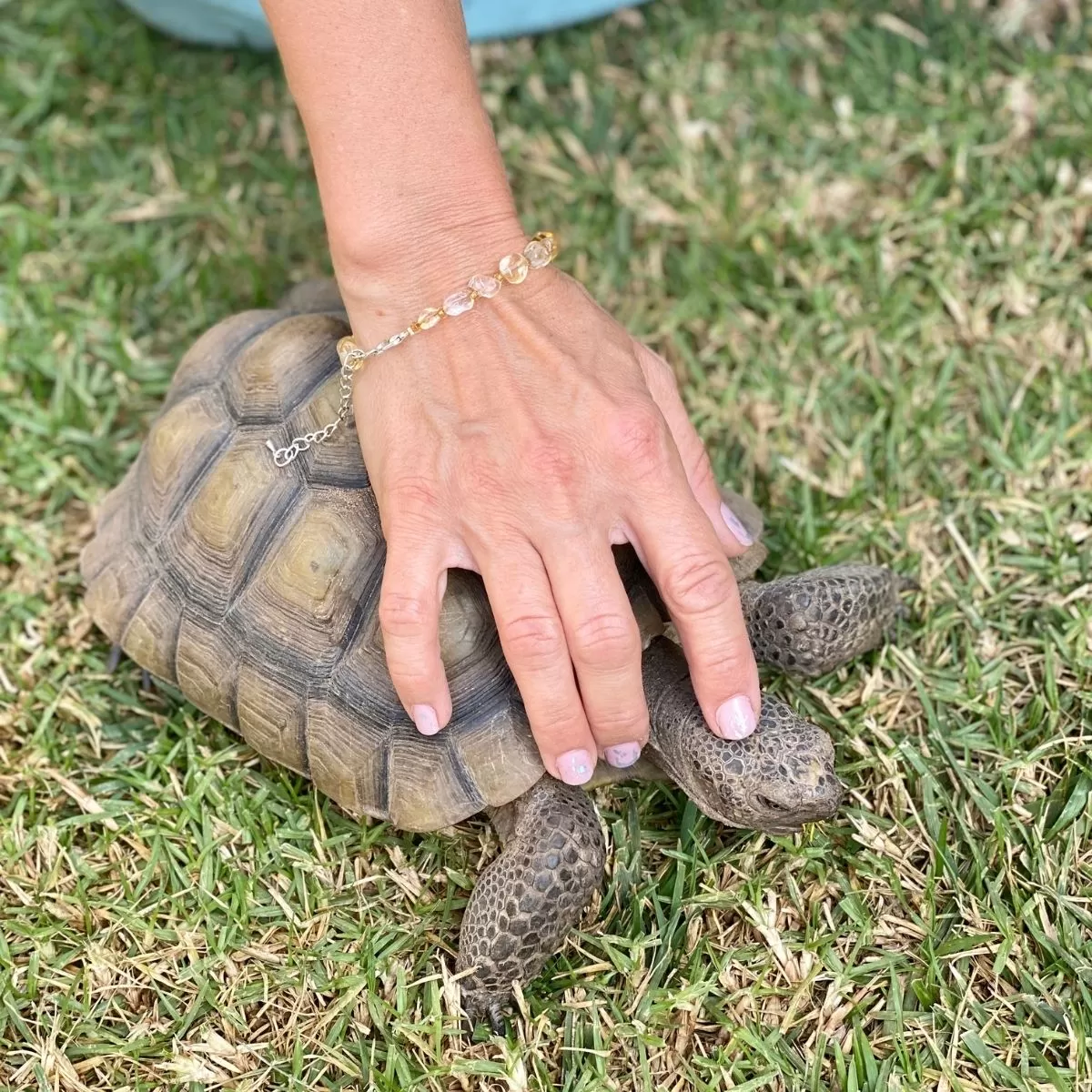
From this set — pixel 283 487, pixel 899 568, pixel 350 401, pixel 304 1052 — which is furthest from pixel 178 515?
pixel 899 568

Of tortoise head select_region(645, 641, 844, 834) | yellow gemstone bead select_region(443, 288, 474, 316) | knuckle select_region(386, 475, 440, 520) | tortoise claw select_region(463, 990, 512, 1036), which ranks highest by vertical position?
yellow gemstone bead select_region(443, 288, 474, 316)

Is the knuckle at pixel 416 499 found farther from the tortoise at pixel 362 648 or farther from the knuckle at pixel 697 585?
the knuckle at pixel 697 585

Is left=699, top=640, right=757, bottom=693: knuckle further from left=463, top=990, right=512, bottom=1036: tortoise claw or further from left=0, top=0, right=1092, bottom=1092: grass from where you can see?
left=463, top=990, right=512, bottom=1036: tortoise claw

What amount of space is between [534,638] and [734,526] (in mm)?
539

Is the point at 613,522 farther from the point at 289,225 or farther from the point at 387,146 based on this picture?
the point at 289,225

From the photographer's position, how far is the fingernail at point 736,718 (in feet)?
6.97

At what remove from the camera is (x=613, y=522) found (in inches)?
81.1

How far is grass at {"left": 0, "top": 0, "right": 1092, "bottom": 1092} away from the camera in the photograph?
2125mm

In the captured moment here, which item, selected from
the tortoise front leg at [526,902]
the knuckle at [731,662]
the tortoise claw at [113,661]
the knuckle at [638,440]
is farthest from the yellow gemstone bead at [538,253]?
the tortoise claw at [113,661]

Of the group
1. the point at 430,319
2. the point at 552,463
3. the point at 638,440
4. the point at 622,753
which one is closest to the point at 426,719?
the point at 622,753

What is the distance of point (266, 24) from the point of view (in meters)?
3.54

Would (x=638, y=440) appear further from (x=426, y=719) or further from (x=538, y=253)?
(x=426, y=719)

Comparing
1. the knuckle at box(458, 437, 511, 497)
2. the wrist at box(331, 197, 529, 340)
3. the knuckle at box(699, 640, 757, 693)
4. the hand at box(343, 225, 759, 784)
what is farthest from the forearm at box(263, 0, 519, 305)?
the knuckle at box(699, 640, 757, 693)

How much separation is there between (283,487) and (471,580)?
1.54 ft
